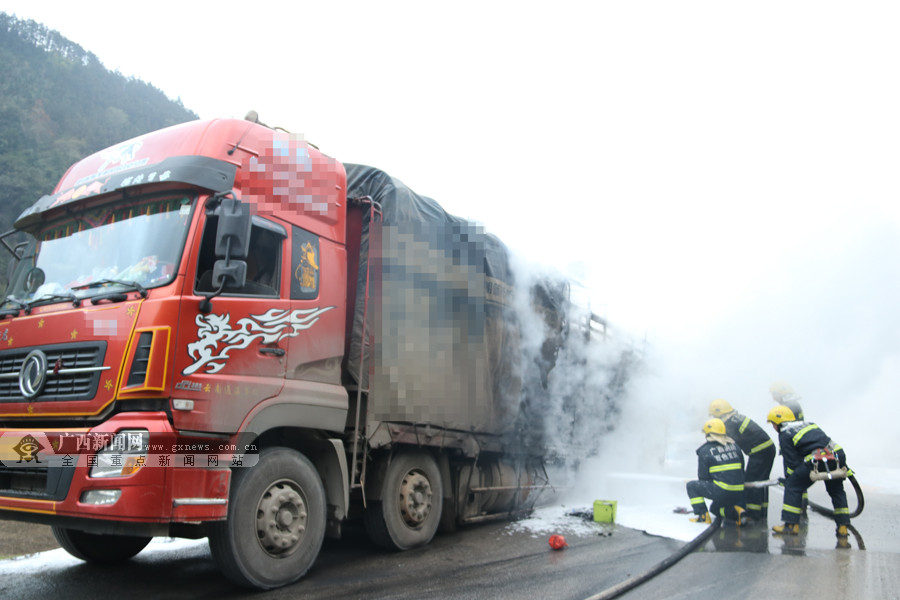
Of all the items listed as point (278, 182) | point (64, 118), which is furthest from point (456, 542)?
point (64, 118)

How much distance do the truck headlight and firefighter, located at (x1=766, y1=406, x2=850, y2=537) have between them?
6.85 m

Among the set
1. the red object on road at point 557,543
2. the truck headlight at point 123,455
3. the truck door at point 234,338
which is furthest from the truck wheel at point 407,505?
the truck headlight at point 123,455

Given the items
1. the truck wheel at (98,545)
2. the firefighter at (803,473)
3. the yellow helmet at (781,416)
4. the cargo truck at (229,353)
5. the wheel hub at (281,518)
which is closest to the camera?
the cargo truck at (229,353)

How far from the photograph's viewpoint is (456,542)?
261 inches

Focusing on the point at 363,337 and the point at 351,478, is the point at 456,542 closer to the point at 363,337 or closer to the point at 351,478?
the point at 351,478

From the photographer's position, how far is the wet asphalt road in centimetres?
464

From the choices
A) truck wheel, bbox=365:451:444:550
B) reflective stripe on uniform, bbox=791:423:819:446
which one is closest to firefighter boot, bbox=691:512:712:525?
reflective stripe on uniform, bbox=791:423:819:446

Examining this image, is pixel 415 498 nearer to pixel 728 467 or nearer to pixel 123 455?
pixel 123 455

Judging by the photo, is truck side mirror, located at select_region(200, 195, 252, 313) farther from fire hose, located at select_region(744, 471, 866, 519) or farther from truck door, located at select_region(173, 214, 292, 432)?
fire hose, located at select_region(744, 471, 866, 519)

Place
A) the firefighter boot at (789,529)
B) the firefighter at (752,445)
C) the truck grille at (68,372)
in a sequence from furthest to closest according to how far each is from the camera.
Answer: the firefighter at (752,445) → the firefighter boot at (789,529) → the truck grille at (68,372)

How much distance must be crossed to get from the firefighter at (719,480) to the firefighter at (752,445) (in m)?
0.64

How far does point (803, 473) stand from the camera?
7.35 m

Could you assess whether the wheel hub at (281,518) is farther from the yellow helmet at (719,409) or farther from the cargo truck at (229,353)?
the yellow helmet at (719,409)

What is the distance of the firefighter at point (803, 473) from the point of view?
714 centimetres
